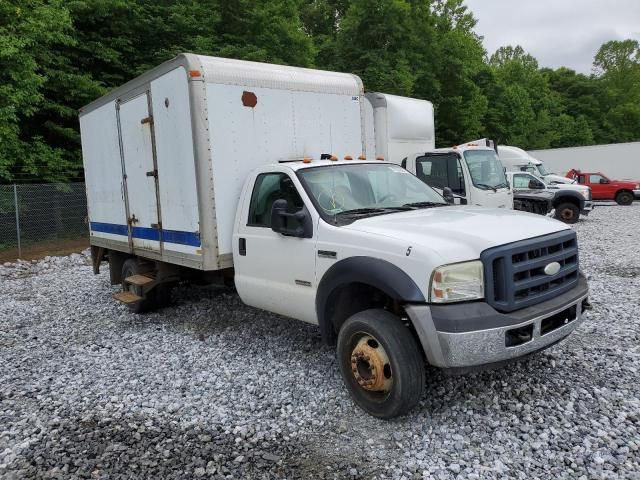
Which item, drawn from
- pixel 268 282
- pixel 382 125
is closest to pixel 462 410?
pixel 268 282

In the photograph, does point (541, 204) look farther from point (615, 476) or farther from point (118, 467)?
point (118, 467)

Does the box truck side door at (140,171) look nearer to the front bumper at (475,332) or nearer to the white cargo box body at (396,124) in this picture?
the front bumper at (475,332)

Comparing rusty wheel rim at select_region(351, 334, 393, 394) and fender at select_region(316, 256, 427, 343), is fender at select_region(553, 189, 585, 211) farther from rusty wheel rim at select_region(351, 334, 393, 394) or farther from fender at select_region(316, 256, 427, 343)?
rusty wheel rim at select_region(351, 334, 393, 394)

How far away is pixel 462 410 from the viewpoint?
405cm

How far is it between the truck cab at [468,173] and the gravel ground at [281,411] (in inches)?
191

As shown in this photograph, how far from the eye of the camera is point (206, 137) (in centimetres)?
546

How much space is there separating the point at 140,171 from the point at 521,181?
14375mm

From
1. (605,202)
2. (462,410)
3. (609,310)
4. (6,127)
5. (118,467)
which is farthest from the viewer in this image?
(605,202)

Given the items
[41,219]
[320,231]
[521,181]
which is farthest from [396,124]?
[41,219]

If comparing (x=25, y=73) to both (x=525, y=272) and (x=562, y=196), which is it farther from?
(x=562, y=196)

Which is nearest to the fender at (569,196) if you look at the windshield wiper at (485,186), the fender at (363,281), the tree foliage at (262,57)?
the windshield wiper at (485,186)

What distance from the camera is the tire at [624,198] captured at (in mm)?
25000

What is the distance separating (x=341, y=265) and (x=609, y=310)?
13.5 feet

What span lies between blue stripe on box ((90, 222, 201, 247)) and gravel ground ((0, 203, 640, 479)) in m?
1.22
